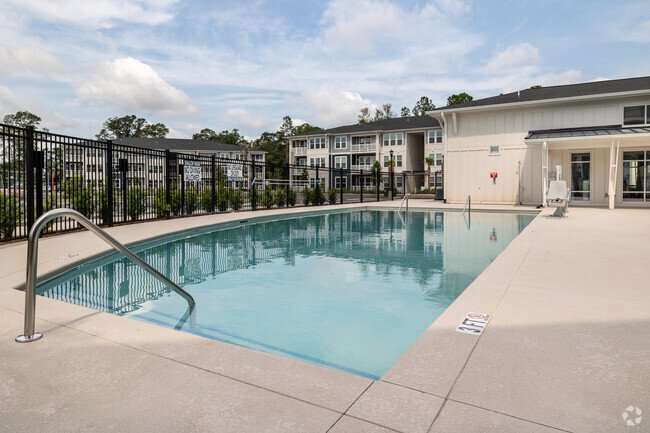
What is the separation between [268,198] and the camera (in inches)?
680

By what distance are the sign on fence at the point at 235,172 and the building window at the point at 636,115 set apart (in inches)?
661

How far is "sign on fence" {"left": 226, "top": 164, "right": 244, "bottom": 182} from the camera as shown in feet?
50.2

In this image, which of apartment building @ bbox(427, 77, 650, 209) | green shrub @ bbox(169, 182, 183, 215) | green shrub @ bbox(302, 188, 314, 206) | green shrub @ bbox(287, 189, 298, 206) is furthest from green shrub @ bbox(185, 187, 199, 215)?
apartment building @ bbox(427, 77, 650, 209)

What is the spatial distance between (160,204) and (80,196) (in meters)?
2.59

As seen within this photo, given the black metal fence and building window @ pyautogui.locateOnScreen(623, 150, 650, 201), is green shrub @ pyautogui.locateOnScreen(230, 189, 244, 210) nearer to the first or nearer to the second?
the black metal fence

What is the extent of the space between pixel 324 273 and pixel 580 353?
3.97 metres

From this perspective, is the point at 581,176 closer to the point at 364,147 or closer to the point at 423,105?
the point at 364,147

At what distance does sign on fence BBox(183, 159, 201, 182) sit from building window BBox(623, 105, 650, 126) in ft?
59.4

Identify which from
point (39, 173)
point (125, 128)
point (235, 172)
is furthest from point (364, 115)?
point (39, 173)

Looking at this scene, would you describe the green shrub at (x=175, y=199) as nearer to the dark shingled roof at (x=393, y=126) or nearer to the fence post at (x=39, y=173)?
the fence post at (x=39, y=173)

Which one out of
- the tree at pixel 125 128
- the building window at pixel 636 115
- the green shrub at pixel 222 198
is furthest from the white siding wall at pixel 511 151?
the tree at pixel 125 128

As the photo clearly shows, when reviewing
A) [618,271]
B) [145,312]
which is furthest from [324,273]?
[618,271]

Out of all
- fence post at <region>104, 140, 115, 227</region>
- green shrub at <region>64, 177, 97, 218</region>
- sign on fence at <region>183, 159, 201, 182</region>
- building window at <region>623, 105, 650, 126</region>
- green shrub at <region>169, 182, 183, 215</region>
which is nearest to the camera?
green shrub at <region>64, 177, 97, 218</region>

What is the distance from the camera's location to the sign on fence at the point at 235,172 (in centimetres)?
1530
